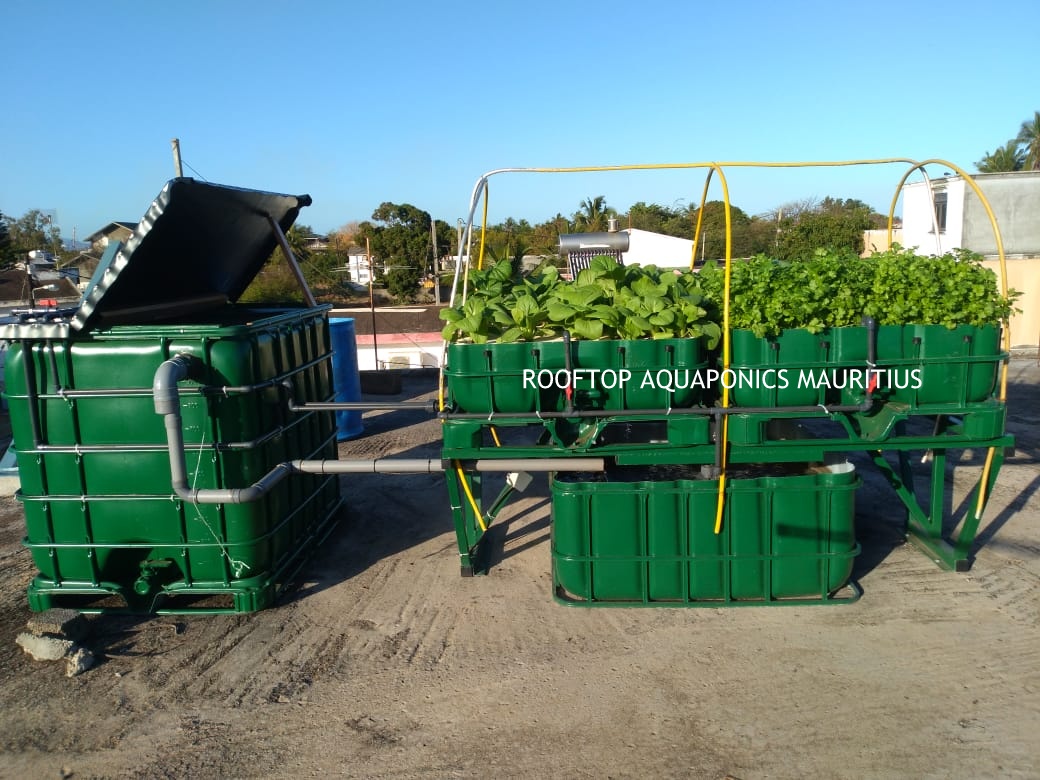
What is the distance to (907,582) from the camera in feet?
18.4

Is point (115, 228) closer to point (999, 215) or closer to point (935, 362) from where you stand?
point (935, 362)

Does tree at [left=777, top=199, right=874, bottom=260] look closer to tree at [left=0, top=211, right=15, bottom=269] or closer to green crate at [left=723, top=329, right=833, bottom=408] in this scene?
green crate at [left=723, top=329, right=833, bottom=408]

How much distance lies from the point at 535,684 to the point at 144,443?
309cm

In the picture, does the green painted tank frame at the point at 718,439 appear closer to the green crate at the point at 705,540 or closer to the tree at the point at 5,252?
the green crate at the point at 705,540

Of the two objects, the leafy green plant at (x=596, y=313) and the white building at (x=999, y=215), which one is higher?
the white building at (x=999, y=215)

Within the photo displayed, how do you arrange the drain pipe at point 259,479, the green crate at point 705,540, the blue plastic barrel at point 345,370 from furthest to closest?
the blue plastic barrel at point 345,370
the green crate at point 705,540
the drain pipe at point 259,479

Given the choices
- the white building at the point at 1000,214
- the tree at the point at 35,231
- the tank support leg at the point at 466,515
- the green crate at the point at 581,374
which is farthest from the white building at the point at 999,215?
the tree at the point at 35,231

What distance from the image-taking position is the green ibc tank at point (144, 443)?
4.98m

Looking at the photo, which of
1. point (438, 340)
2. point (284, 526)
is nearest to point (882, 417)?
point (284, 526)

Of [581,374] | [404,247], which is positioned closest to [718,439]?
[581,374]

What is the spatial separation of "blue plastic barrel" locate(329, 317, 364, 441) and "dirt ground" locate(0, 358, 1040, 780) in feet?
14.8

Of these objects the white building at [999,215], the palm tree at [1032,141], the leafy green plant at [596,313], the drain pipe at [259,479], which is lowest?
the drain pipe at [259,479]

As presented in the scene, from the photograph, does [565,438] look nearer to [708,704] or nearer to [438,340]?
[708,704]

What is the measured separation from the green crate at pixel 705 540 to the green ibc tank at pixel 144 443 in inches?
86.1
